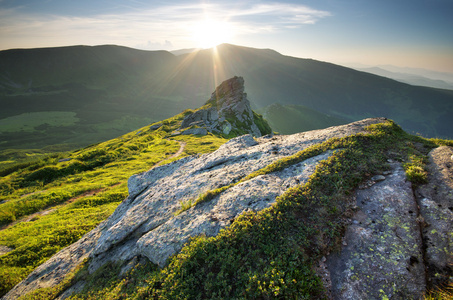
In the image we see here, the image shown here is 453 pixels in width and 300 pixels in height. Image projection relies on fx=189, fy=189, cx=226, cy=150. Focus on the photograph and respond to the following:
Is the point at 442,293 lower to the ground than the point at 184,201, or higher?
higher

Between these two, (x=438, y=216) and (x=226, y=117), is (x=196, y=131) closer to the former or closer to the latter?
(x=226, y=117)

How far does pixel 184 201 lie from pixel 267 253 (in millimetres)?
6450

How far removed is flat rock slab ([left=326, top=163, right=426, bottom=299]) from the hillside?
0.11 feet

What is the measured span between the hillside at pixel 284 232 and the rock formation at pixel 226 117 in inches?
1966

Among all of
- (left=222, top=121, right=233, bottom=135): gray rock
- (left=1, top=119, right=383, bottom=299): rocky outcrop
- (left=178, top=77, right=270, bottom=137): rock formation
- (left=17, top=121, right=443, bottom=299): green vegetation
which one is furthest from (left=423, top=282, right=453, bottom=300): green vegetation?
(left=222, top=121, right=233, bottom=135): gray rock

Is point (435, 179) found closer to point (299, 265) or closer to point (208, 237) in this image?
point (299, 265)

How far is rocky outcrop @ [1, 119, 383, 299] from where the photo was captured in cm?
901

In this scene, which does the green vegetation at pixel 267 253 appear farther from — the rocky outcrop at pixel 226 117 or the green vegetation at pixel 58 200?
the rocky outcrop at pixel 226 117

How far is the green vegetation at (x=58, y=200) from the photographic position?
15.6 m

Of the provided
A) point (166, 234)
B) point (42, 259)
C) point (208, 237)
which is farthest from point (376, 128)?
point (42, 259)

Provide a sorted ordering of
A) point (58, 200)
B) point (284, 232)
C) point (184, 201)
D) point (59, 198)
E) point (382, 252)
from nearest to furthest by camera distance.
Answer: point (382, 252) → point (284, 232) → point (184, 201) → point (58, 200) → point (59, 198)

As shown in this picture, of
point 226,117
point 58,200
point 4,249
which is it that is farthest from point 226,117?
point 4,249

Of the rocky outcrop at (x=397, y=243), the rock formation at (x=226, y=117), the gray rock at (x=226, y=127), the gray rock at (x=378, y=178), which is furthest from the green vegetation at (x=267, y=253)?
the gray rock at (x=226, y=127)

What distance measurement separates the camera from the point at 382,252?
670 cm
